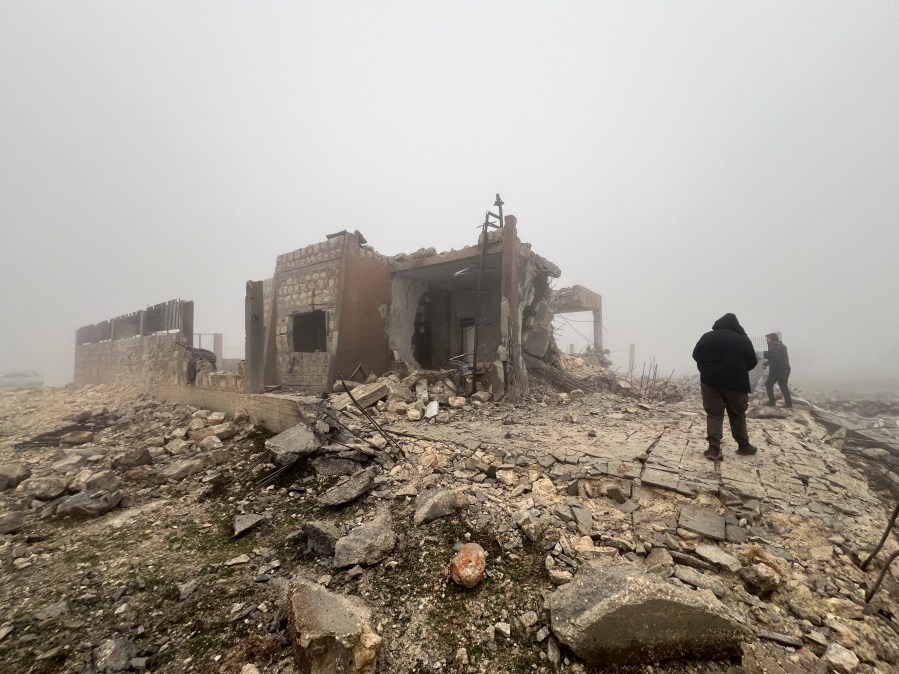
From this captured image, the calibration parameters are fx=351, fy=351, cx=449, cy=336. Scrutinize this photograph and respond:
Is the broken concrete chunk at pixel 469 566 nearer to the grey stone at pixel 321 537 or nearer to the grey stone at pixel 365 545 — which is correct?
the grey stone at pixel 365 545

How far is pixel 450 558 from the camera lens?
265 centimetres

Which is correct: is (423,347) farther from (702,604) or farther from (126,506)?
(702,604)

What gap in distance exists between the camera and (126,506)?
4012 millimetres

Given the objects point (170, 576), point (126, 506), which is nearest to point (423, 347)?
point (126, 506)

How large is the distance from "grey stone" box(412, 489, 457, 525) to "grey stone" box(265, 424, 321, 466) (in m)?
1.87

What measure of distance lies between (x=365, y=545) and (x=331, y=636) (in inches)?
33.7

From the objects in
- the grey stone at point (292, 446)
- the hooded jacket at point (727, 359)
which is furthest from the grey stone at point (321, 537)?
the hooded jacket at point (727, 359)

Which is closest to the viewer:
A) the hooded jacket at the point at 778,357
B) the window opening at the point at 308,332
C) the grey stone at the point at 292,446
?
the grey stone at the point at 292,446

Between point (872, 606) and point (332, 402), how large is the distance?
20.1ft

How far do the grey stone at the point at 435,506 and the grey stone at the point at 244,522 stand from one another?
5.28 ft

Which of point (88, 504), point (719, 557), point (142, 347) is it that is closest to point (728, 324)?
point (719, 557)

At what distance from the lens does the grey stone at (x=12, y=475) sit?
14.8ft

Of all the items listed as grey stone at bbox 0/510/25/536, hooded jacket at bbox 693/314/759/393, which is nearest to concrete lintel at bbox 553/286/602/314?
hooded jacket at bbox 693/314/759/393

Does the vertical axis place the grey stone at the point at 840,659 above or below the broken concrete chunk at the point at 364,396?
below
